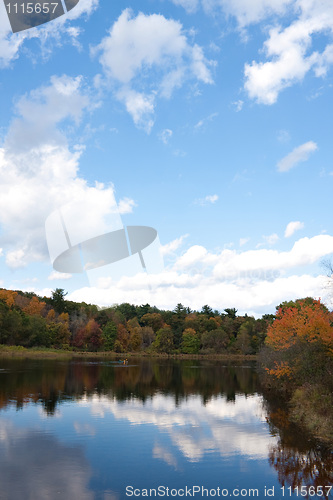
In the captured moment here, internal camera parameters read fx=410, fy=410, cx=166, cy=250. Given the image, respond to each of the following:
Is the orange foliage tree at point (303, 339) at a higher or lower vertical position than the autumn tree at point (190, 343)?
higher

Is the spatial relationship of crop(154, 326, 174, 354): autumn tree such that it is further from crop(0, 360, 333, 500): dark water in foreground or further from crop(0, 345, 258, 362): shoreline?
crop(0, 360, 333, 500): dark water in foreground

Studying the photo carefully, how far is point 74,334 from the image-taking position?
5103 inches

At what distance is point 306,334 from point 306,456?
1545 cm

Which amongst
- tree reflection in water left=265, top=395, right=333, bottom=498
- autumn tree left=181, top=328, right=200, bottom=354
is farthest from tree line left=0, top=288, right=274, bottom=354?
tree reflection in water left=265, top=395, right=333, bottom=498

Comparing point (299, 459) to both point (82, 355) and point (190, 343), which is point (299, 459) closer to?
point (82, 355)

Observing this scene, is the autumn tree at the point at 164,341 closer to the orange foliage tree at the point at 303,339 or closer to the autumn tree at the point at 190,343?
the autumn tree at the point at 190,343

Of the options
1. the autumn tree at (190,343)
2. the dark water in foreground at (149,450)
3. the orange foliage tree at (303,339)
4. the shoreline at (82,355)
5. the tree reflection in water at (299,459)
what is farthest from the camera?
the autumn tree at (190,343)

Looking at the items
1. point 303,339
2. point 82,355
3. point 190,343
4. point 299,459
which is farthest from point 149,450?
point 190,343

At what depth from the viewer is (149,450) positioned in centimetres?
1922

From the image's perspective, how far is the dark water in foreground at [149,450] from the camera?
1451 cm

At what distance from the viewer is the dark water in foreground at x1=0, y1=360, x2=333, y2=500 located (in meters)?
14.5

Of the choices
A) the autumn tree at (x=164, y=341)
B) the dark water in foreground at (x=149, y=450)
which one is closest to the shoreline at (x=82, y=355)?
the autumn tree at (x=164, y=341)

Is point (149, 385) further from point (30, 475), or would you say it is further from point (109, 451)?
point (30, 475)

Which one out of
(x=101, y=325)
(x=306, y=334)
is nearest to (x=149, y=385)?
(x=306, y=334)
